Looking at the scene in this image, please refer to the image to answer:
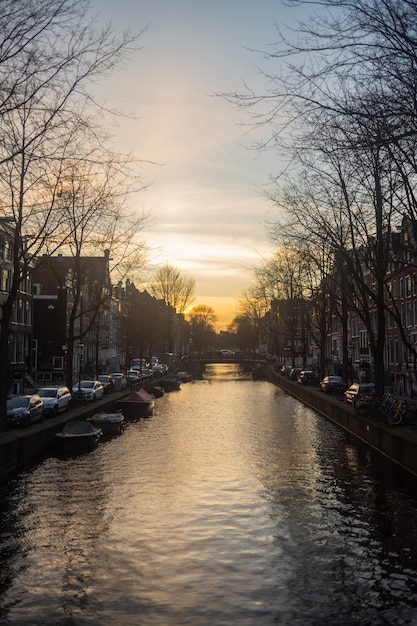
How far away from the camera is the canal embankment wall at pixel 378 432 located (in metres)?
23.9

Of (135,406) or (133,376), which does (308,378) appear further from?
(135,406)

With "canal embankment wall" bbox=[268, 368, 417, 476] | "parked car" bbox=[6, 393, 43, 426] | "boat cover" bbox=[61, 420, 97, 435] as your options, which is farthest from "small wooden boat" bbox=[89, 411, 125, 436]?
"canal embankment wall" bbox=[268, 368, 417, 476]

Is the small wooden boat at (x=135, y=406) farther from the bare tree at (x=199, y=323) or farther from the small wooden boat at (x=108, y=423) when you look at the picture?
the bare tree at (x=199, y=323)

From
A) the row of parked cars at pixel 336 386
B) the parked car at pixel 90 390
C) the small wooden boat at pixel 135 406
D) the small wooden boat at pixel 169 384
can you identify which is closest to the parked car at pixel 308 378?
the row of parked cars at pixel 336 386

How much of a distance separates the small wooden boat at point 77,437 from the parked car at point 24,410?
1703 mm

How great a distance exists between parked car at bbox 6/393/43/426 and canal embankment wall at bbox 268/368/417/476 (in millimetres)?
16108

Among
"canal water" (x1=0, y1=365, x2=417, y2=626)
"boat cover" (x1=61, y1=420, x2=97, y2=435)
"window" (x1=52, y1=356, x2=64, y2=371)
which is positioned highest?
"window" (x1=52, y1=356, x2=64, y2=371)

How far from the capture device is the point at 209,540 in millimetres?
15602

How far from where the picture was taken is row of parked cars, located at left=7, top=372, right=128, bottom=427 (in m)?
29.6

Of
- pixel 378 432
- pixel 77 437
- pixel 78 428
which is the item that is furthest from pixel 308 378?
pixel 77 437

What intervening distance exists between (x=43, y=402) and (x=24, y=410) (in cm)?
531

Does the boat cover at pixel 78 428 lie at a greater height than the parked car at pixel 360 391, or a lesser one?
lesser

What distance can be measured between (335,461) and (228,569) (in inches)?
567

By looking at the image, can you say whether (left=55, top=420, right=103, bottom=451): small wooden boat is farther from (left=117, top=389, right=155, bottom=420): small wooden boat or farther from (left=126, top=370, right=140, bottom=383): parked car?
(left=126, top=370, right=140, bottom=383): parked car
